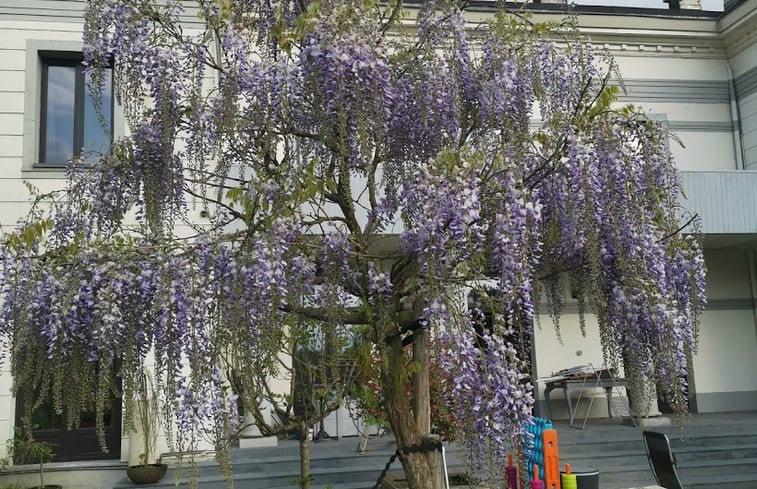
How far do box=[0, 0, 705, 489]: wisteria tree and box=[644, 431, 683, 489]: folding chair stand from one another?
2274mm

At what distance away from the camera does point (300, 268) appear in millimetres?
3570

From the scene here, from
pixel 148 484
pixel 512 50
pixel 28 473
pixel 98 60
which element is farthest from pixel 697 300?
pixel 28 473

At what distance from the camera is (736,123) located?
11.7 meters

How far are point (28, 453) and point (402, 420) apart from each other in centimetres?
560

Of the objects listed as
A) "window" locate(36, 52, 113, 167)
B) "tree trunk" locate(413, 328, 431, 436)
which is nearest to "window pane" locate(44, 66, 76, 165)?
"window" locate(36, 52, 113, 167)

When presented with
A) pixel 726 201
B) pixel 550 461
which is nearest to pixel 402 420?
pixel 550 461

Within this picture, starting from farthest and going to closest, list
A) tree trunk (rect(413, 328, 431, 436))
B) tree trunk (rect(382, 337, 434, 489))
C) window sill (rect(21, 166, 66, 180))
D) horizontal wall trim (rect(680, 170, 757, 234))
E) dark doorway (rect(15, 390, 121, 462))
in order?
Answer: horizontal wall trim (rect(680, 170, 757, 234)) < window sill (rect(21, 166, 66, 180)) < dark doorway (rect(15, 390, 121, 462)) < tree trunk (rect(413, 328, 431, 436)) < tree trunk (rect(382, 337, 434, 489))

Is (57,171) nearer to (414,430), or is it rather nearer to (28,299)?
(28,299)

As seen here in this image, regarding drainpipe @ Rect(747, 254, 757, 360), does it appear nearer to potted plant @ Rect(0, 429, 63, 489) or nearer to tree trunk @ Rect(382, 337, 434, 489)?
tree trunk @ Rect(382, 337, 434, 489)

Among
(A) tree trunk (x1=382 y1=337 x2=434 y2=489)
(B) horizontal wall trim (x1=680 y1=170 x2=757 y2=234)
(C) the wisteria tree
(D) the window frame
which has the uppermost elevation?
(D) the window frame

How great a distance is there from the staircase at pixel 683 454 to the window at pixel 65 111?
7279mm

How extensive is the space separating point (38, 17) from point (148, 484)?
602cm

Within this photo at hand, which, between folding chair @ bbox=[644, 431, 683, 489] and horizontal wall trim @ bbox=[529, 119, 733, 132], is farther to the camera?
horizontal wall trim @ bbox=[529, 119, 733, 132]

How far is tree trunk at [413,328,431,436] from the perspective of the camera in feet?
14.1
